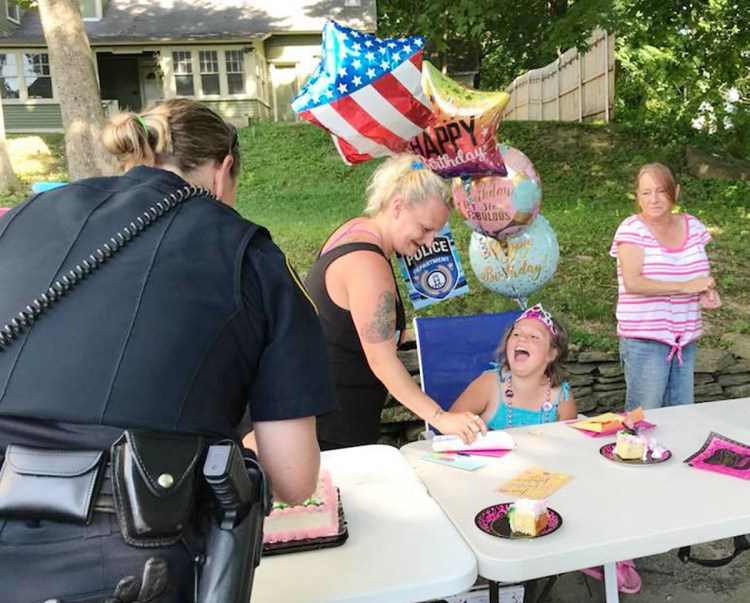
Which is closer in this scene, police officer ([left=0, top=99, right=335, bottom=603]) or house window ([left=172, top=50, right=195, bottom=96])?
police officer ([left=0, top=99, right=335, bottom=603])

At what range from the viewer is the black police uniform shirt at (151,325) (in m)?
→ 0.97

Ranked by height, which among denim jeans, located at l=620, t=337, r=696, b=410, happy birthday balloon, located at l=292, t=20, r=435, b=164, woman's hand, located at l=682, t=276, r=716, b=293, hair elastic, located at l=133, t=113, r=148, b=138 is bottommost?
denim jeans, located at l=620, t=337, r=696, b=410

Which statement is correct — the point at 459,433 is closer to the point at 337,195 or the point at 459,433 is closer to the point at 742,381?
the point at 742,381

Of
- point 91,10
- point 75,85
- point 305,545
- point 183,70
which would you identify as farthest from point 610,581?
point 91,10

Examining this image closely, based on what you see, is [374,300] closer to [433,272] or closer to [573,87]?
[433,272]

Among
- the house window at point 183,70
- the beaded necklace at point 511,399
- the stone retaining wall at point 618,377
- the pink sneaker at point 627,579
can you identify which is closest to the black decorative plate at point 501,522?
the beaded necklace at point 511,399

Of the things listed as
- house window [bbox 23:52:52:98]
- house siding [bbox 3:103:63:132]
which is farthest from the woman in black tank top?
house window [bbox 23:52:52:98]

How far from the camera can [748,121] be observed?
36.7 feet

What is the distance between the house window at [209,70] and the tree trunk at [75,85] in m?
9.96

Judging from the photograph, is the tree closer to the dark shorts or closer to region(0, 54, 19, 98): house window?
the dark shorts

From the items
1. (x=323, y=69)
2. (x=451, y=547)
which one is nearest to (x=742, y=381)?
(x=323, y=69)

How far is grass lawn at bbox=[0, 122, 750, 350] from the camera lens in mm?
4777

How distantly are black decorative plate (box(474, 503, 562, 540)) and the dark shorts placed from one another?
2.70 feet

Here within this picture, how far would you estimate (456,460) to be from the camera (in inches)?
79.5
